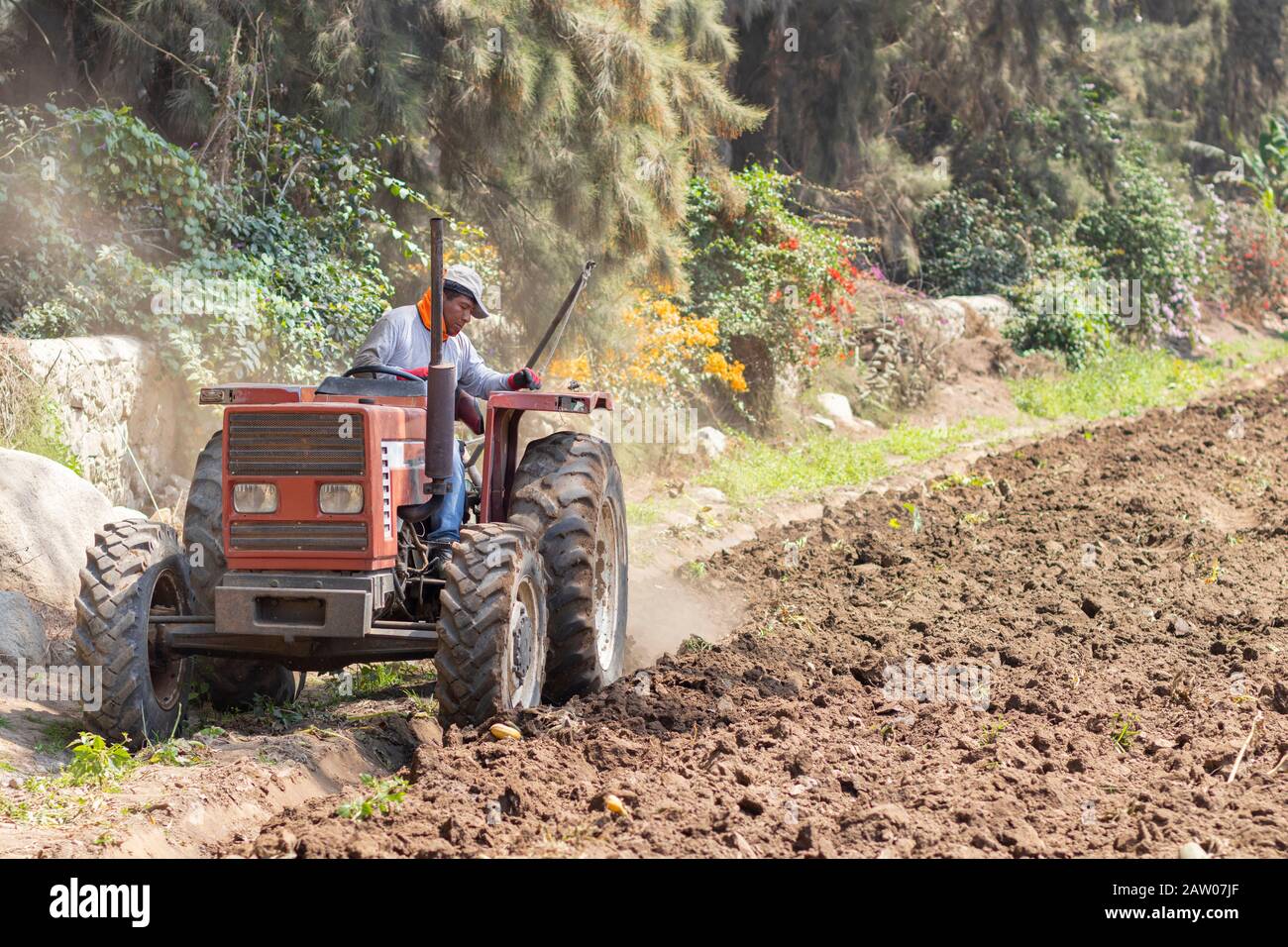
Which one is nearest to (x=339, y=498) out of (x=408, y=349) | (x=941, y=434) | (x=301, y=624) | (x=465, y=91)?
(x=301, y=624)

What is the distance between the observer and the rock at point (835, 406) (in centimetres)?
1631

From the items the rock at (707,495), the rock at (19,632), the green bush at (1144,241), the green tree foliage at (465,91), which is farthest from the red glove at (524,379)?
the green bush at (1144,241)

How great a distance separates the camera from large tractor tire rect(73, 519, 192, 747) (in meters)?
5.62

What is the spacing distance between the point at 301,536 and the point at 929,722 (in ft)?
9.04

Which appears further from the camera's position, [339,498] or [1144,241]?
[1144,241]

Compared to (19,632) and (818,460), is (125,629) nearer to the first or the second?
(19,632)

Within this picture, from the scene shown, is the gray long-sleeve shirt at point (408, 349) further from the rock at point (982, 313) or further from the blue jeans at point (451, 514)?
the rock at point (982, 313)

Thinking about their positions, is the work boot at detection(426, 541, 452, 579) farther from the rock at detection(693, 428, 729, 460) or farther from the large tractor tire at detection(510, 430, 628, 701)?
the rock at detection(693, 428, 729, 460)

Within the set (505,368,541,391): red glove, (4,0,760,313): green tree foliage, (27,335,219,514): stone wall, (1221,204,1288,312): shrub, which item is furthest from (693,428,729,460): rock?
(1221,204,1288,312): shrub

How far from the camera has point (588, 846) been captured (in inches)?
179

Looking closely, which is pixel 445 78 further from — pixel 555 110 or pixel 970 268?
pixel 970 268

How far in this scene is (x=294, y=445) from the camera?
18.7ft

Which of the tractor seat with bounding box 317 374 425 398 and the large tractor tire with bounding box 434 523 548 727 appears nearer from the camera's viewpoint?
the large tractor tire with bounding box 434 523 548 727

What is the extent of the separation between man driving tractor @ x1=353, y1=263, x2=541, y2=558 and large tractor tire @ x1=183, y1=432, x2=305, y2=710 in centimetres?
82
